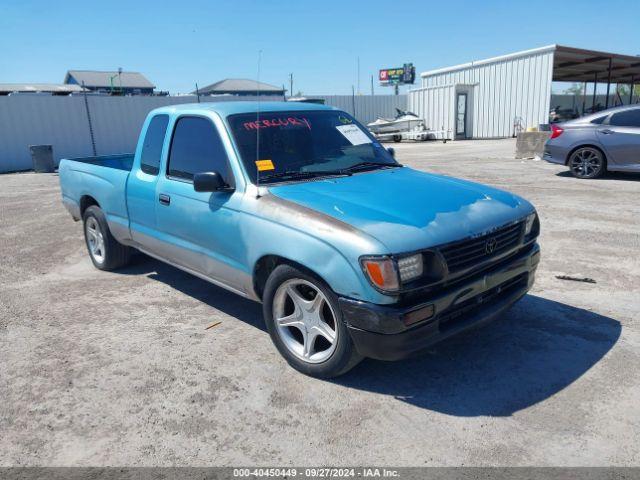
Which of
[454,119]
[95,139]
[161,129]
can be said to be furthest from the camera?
[454,119]

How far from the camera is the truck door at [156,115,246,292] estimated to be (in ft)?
12.5

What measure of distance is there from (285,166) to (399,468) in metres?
2.31

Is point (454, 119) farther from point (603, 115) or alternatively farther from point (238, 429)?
point (238, 429)

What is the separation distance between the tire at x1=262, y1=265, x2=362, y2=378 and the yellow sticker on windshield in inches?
33.2

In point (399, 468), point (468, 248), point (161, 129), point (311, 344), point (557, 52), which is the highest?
point (557, 52)

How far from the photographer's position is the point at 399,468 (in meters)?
2.60

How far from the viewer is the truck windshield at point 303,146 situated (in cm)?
392

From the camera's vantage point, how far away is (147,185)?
4.70m

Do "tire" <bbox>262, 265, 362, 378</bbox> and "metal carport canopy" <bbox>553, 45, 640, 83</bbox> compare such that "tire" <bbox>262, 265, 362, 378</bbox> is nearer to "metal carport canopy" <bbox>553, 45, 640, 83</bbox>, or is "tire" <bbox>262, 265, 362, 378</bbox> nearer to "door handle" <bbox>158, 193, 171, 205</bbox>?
"door handle" <bbox>158, 193, 171, 205</bbox>

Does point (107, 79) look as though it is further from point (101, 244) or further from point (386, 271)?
point (386, 271)

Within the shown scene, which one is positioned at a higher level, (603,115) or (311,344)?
(603,115)

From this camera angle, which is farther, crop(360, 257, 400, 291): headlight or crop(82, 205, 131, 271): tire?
crop(82, 205, 131, 271): tire

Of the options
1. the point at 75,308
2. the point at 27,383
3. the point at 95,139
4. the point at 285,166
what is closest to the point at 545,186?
the point at 285,166

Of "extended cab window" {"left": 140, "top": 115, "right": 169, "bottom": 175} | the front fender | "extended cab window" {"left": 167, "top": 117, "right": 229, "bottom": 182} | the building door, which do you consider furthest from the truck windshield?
the building door
